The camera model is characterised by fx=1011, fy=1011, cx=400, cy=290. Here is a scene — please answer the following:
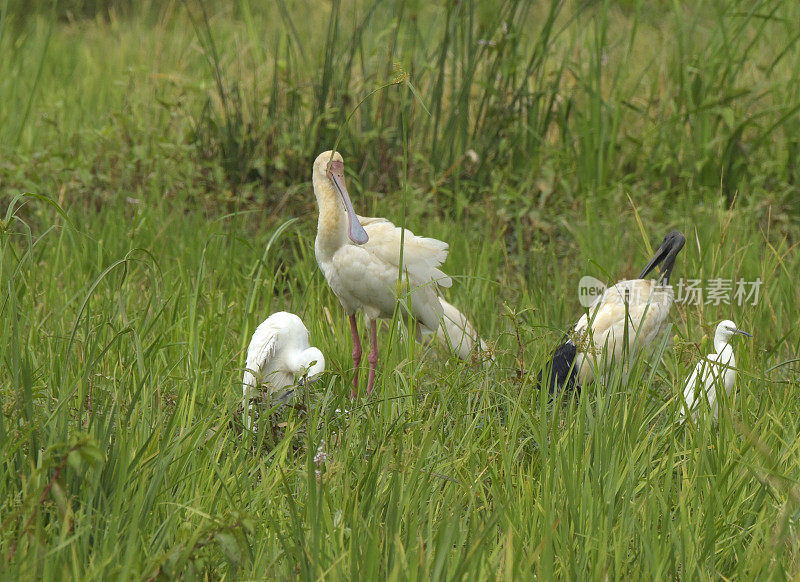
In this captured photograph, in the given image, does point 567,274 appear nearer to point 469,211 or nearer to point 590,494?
point 469,211

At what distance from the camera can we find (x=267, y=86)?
6840mm

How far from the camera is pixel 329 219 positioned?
12.8ft

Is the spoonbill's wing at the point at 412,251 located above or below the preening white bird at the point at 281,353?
above

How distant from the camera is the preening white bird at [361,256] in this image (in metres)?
3.84

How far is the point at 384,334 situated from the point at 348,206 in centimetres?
94

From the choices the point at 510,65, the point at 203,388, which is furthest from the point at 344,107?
the point at 203,388

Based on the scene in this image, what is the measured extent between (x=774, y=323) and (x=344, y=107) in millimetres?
2869

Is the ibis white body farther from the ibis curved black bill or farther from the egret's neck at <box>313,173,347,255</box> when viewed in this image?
the egret's neck at <box>313,173,347,255</box>

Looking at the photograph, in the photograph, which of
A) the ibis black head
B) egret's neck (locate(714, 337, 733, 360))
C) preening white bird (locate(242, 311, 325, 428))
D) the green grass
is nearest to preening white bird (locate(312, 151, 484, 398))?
the green grass

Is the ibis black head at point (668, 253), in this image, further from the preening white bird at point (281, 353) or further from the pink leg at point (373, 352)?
the preening white bird at point (281, 353)

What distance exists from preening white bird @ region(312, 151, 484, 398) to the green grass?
21cm

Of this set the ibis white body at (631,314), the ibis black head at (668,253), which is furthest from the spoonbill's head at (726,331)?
the ibis black head at (668,253)

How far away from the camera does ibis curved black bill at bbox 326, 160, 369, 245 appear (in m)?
3.79

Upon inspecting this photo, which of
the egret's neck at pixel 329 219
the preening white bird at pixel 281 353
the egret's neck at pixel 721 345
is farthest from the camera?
the egret's neck at pixel 329 219
